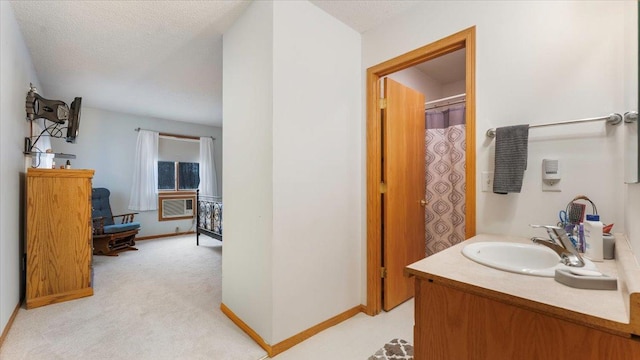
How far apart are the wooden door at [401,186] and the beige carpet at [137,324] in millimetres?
1275

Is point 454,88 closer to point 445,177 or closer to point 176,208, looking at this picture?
point 445,177

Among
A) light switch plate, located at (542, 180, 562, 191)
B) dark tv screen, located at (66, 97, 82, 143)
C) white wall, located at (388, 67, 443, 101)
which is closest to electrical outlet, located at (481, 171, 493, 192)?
light switch plate, located at (542, 180, 562, 191)

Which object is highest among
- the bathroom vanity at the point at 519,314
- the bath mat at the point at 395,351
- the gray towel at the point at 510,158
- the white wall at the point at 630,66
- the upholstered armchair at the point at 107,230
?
the white wall at the point at 630,66

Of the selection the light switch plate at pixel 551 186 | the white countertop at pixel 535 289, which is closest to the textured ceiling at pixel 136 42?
the light switch plate at pixel 551 186

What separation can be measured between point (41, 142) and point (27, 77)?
4.72 ft

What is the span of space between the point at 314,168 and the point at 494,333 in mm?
1416

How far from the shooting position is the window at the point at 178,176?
5.54 meters

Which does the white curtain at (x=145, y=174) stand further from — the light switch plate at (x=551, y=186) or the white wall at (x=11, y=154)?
the light switch plate at (x=551, y=186)

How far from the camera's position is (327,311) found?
209cm

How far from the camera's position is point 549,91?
1.42m

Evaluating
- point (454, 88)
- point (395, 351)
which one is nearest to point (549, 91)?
point (395, 351)

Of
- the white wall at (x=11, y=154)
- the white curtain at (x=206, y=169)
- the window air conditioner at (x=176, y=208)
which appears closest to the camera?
the white wall at (x=11, y=154)

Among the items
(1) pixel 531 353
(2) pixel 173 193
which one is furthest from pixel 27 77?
(1) pixel 531 353

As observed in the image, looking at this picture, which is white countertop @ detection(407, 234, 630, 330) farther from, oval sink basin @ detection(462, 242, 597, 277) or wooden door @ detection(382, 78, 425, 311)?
wooden door @ detection(382, 78, 425, 311)
